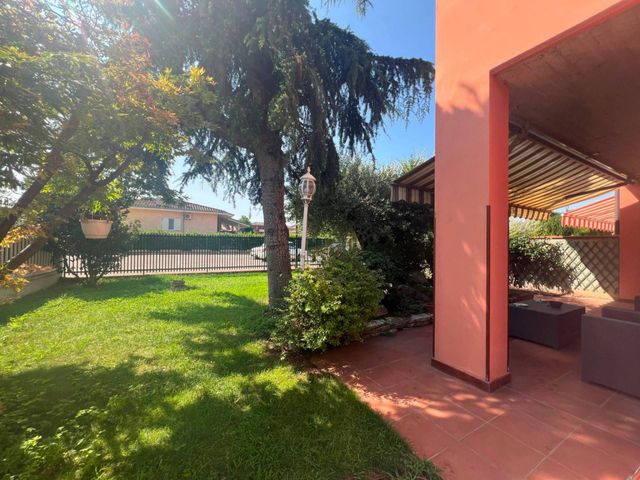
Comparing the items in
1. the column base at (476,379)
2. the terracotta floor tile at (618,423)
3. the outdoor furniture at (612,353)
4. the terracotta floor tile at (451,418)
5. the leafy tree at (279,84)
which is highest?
the leafy tree at (279,84)

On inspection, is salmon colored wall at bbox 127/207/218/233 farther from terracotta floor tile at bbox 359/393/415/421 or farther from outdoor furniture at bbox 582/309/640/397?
outdoor furniture at bbox 582/309/640/397

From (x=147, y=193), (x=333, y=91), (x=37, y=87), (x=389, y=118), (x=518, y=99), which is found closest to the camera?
(x=37, y=87)

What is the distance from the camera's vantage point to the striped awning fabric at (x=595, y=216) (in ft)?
41.1

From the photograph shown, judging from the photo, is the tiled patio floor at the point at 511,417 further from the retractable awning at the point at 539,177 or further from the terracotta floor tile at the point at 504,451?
the retractable awning at the point at 539,177

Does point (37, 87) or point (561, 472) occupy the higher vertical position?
point (37, 87)

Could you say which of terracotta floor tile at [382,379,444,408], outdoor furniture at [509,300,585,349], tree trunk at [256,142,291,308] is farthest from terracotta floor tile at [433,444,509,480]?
tree trunk at [256,142,291,308]

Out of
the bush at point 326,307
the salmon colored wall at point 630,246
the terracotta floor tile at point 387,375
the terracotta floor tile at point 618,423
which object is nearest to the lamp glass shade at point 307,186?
the bush at point 326,307

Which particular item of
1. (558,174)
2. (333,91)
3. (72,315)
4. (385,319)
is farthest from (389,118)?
(72,315)

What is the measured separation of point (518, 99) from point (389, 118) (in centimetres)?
325

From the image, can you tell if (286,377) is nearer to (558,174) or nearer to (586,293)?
(558,174)

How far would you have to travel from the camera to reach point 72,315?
6730mm

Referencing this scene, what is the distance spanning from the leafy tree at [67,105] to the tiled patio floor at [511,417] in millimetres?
4328

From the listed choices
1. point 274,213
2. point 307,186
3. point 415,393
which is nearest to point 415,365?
point 415,393

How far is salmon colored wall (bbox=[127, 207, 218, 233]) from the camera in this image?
3125 cm
